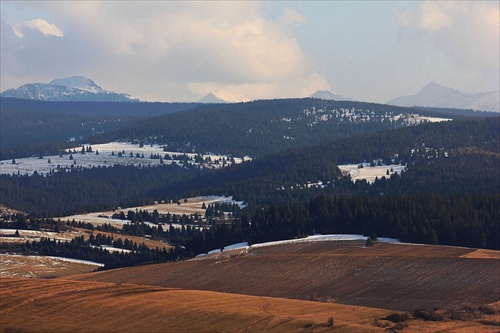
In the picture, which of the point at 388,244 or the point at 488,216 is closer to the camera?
the point at 388,244

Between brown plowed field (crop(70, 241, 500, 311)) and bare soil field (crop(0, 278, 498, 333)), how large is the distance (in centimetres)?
1212

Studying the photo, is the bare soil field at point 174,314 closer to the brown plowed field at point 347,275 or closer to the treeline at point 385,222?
the brown plowed field at point 347,275

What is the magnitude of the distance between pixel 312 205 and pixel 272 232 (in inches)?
572

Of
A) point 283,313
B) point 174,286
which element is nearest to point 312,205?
point 174,286

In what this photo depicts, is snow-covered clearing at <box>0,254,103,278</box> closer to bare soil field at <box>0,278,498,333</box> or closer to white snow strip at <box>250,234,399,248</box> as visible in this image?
white snow strip at <box>250,234,399,248</box>

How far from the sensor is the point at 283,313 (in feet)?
291

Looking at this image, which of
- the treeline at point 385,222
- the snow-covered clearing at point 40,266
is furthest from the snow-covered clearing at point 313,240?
the snow-covered clearing at point 40,266

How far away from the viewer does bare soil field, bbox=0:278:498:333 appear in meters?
81.4

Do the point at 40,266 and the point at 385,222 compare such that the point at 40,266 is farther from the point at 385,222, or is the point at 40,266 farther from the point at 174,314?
the point at 174,314

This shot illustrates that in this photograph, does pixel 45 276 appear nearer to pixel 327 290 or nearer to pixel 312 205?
pixel 312 205

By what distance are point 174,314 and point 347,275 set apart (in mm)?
34670

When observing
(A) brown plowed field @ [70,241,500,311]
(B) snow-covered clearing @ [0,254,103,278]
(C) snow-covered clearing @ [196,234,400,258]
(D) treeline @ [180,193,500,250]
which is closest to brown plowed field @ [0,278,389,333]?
(A) brown plowed field @ [70,241,500,311]

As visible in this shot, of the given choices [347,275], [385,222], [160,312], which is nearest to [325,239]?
[385,222]

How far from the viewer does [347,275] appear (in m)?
118
